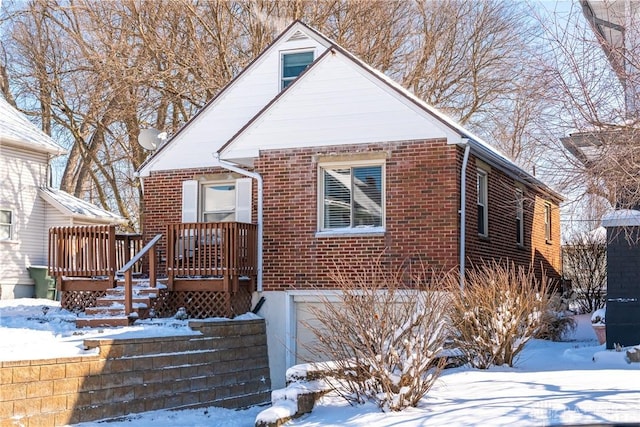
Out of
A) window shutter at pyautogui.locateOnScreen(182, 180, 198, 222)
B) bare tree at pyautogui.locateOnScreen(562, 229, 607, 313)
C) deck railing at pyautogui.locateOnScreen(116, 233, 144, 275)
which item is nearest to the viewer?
window shutter at pyautogui.locateOnScreen(182, 180, 198, 222)

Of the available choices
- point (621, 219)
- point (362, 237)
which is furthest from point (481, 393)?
point (362, 237)

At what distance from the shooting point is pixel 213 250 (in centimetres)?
1608

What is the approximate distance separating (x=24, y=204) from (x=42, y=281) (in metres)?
2.54

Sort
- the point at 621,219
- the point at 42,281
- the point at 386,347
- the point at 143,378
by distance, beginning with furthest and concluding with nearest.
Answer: the point at 42,281, the point at 143,378, the point at 621,219, the point at 386,347

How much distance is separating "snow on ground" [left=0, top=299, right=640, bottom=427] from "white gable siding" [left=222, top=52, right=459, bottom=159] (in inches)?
165

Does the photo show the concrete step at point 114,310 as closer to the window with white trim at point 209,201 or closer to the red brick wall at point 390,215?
the red brick wall at point 390,215

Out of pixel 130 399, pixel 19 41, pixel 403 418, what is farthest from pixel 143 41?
pixel 403 418

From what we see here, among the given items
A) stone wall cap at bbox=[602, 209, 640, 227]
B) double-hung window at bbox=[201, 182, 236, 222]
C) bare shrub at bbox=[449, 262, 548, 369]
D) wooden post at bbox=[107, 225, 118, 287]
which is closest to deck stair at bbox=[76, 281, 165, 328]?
wooden post at bbox=[107, 225, 118, 287]

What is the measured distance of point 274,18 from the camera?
86.6ft

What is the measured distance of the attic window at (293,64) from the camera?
696 inches

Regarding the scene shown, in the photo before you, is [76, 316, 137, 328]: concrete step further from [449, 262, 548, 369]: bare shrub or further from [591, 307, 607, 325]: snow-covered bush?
[591, 307, 607, 325]: snow-covered bush

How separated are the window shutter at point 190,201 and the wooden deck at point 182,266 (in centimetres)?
125

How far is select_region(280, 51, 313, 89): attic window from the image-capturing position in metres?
17.7

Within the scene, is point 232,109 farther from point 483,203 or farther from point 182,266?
point 483,203
